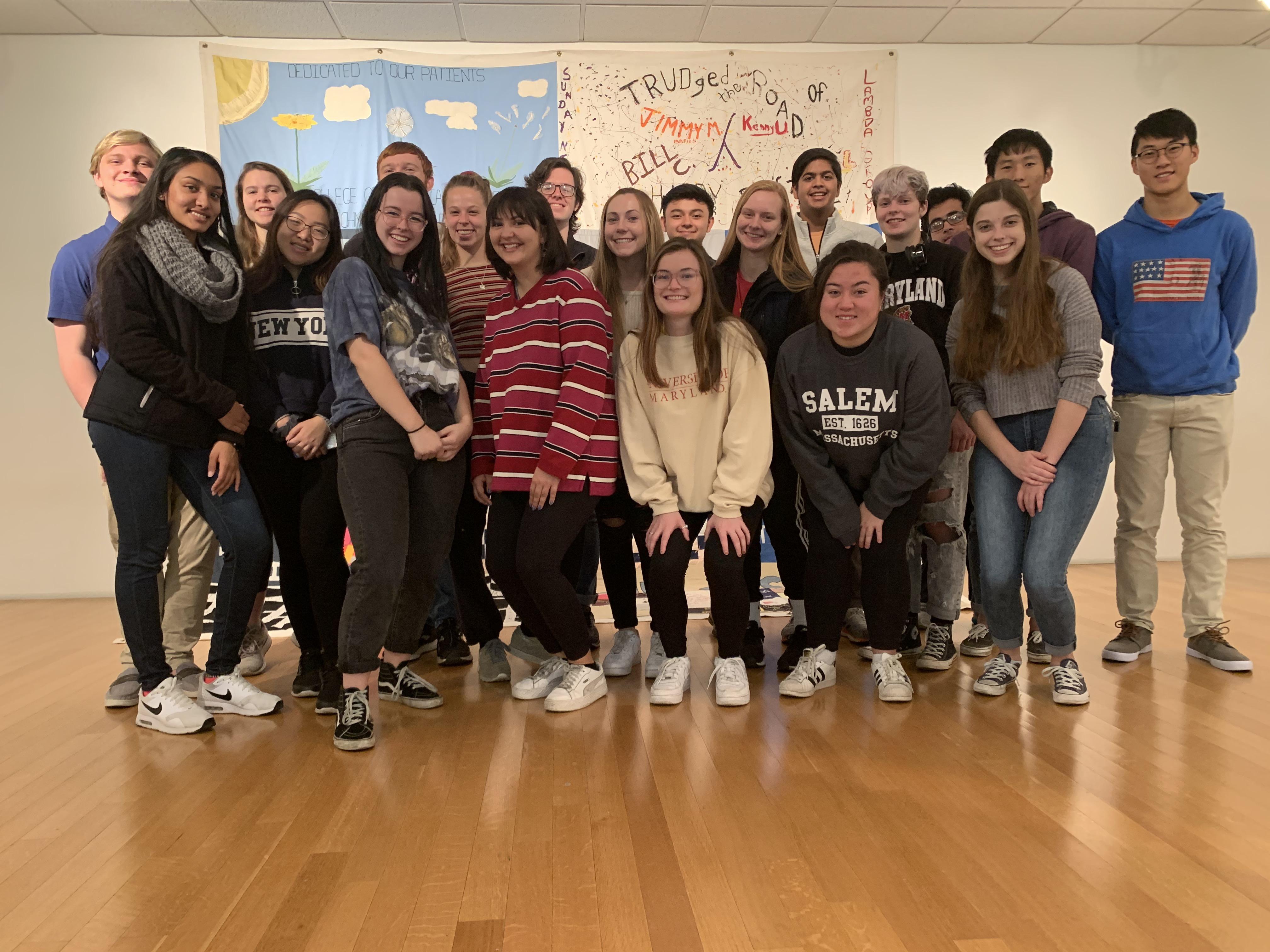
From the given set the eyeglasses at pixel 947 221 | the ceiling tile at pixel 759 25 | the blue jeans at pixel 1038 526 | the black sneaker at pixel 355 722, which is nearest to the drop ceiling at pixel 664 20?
the ceiling tile at pixel 759 25

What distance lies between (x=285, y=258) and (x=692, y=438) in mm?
1168

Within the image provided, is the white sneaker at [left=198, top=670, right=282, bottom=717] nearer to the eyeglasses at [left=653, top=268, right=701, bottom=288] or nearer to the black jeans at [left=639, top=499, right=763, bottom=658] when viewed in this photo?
the black jeans at [left=639, top=499, right=763, bottom=658]

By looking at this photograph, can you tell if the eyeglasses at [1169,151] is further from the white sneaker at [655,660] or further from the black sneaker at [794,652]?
the white sneaker at [655,660]

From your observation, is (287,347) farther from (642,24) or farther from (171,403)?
(642,24)

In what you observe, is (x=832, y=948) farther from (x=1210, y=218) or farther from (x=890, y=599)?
(x=1210, y=218)

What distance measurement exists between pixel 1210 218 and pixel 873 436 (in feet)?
4.38

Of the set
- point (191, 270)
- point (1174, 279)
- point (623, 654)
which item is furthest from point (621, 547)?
point (1174, 279)

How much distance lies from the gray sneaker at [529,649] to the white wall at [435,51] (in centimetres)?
274

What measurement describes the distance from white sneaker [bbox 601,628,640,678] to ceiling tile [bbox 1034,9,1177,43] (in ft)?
12.1

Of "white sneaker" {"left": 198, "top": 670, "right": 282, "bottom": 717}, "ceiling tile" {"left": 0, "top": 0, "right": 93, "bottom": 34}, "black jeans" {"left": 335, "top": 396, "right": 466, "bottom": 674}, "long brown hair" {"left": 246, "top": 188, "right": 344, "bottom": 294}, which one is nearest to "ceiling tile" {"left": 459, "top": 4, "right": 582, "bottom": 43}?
"ceiling tile" {"left": 0, "top": 0, "right": 93, "bottom": 34}

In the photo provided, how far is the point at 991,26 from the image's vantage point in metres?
4.34

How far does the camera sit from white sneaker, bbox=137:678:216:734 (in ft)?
7.11

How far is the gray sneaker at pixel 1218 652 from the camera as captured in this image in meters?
2.51

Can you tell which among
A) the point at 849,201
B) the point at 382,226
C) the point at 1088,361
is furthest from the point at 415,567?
the point at 849,201
